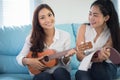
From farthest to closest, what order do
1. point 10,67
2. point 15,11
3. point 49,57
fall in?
point 15,11
point 10,67
point 49,57

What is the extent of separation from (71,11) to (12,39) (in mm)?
717

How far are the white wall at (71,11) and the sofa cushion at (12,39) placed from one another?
1.51 ft

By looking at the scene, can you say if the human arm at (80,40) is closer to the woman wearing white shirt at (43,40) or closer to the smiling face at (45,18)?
the woman wearing white shirt at (43,40)

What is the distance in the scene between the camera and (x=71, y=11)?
236cm

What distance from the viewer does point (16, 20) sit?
2.29 meters

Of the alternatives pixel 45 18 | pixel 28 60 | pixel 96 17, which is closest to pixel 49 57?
pixel 28 60

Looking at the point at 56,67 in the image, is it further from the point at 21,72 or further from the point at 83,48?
the point at 21,72

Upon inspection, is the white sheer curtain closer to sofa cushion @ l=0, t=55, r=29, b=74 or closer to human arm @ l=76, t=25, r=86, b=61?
sofa cushion @ l=0, t=55, r=29, b=74

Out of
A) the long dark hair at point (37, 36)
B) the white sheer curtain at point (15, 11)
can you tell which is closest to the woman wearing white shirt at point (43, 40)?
the long dark hair at point (37, 36)

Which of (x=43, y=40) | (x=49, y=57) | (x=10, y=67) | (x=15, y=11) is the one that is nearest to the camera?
(x=49, y=57)

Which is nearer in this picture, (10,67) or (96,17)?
(96,17)

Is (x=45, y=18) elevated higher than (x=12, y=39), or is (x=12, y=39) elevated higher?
(x=45, y=18)

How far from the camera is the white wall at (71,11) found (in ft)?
7.68

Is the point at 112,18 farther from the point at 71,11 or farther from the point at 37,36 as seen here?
the point at 71,11
